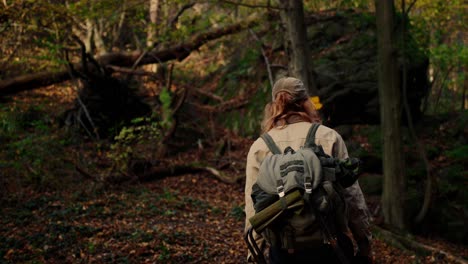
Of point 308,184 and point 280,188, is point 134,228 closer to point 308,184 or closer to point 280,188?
point 280,188

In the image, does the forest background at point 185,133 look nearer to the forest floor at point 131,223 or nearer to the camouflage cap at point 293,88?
the forest floor at point 131,223

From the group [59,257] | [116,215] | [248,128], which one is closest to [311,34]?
[248,128]

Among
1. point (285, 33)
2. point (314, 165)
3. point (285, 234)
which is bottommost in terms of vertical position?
point (285, 234)

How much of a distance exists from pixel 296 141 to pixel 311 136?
0.11 m

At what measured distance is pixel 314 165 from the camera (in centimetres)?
273

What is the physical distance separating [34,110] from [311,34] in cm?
838

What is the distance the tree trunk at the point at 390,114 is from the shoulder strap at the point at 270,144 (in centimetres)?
661

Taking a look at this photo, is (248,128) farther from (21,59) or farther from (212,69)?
(21,59)

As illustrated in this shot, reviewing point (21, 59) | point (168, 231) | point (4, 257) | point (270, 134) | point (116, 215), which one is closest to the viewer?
point (270, 134)

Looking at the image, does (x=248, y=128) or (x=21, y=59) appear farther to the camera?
(x=248, y=128)

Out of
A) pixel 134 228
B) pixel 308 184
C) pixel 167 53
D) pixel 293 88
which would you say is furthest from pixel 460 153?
pixel 308 184

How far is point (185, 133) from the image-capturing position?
13.6 m

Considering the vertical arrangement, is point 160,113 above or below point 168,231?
above

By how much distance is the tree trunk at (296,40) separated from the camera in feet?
28.0
